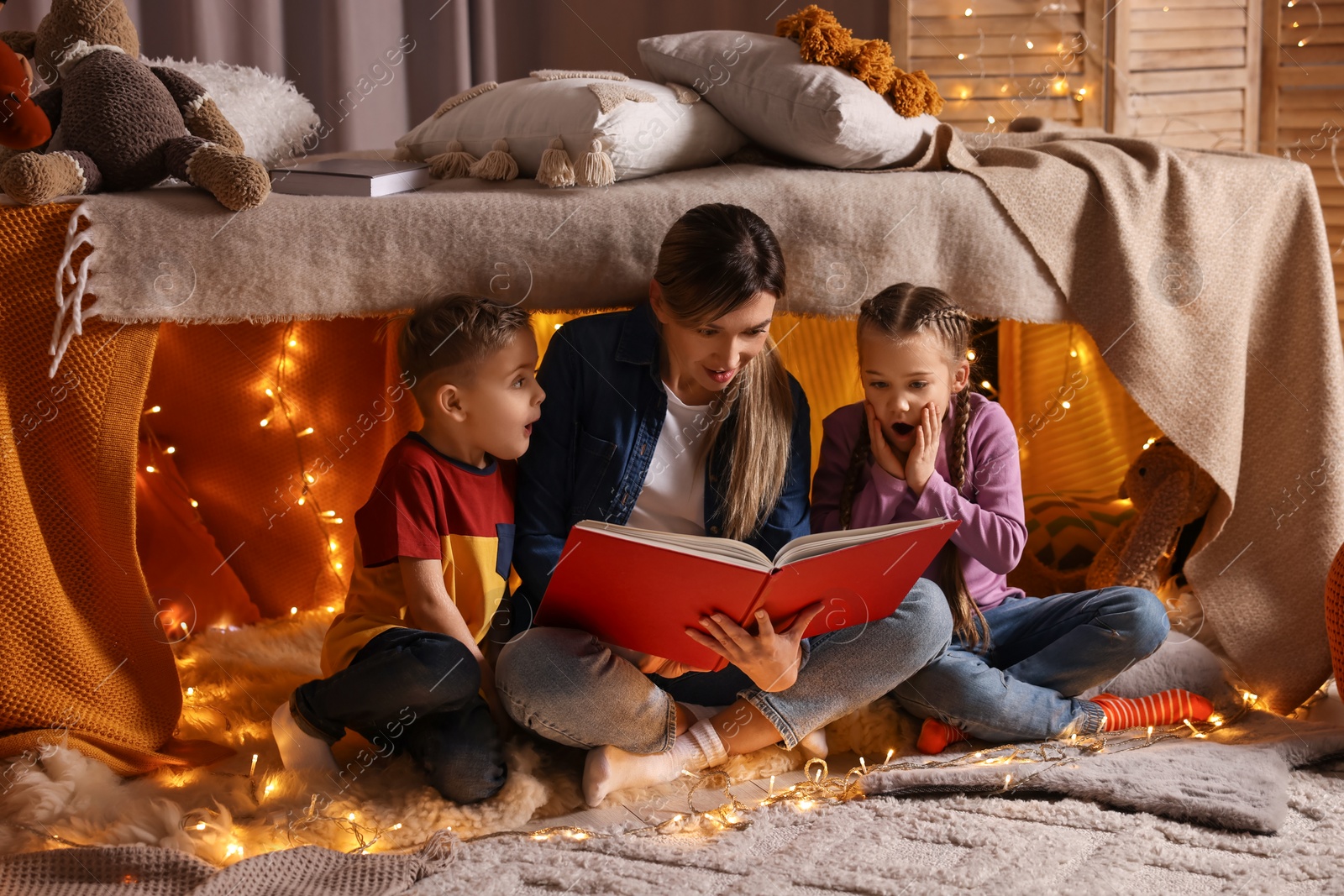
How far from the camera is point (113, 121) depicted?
1133 millimetres

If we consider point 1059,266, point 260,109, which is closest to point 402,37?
point 260,109

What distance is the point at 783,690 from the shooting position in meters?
1.16

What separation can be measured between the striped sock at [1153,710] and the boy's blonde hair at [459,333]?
79 cm

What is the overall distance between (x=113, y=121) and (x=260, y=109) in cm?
32

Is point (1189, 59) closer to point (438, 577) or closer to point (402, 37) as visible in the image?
point (402, 37)

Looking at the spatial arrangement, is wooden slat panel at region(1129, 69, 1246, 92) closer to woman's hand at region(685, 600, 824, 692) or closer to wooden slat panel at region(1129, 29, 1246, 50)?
wooden slat panel at region(1129, 29, 1246, 50)

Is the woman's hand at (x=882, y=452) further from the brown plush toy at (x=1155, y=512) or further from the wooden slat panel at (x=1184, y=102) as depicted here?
the wooden slat panel at (x=1184, y=102)

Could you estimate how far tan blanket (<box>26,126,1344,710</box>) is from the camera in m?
1.15

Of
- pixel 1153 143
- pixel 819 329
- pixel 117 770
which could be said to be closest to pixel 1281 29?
pixel 1153 143

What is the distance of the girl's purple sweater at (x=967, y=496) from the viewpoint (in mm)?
1221

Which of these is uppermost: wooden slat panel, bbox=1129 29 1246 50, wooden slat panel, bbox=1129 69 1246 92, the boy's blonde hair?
wooden slat panel, bbox=1129 29 1246 50

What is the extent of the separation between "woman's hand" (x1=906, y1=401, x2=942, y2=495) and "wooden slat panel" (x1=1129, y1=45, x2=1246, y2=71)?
1.20 m

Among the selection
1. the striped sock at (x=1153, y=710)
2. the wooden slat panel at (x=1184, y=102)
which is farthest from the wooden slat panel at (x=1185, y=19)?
the striped sock at (x=1153, y=710)

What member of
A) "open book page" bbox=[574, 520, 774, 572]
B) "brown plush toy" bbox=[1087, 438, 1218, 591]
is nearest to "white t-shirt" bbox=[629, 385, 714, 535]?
"open book page" bbox=[574, 520, 774, 572]
